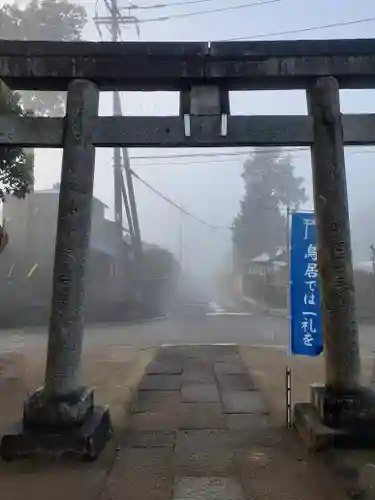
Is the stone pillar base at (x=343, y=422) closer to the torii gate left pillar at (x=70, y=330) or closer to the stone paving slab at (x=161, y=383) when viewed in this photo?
the torii gate left pillar at (x=70, y=330)

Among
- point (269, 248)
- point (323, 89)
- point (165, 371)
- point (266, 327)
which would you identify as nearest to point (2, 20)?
point (266, 327)

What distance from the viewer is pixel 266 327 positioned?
21.4m

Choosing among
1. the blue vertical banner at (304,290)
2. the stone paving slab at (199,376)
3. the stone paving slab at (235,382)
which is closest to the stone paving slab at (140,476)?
the blue vertical banner at (304,290)

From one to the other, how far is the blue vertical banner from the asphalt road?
357 inches

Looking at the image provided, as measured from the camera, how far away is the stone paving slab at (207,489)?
410 cm

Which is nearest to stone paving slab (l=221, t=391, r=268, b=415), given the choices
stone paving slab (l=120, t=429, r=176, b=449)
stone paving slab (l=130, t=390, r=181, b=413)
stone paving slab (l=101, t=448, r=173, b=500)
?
stone paving slab (l=130, t=390, r=181, b=413)

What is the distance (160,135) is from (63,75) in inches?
48.2

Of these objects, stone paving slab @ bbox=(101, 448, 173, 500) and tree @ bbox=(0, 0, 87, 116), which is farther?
tree @ bbox=(0, 0, 87, 116)

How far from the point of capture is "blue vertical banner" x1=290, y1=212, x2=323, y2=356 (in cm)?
607

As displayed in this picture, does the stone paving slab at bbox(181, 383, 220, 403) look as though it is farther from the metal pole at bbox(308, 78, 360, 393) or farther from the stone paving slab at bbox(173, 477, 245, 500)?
the stone paving slab at bbox(173, 477, 245, 500)

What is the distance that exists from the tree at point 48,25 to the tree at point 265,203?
18537mm

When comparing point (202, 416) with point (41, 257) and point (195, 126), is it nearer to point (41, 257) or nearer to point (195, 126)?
point (195, 126)

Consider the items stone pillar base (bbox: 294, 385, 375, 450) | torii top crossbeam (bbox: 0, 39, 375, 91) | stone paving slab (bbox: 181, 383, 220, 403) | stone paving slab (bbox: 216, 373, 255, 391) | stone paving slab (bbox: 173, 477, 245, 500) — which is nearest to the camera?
stone paving slab (bbox: 173, 477, 245, 500)

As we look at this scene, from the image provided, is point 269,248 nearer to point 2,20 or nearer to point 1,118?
point 2,20
